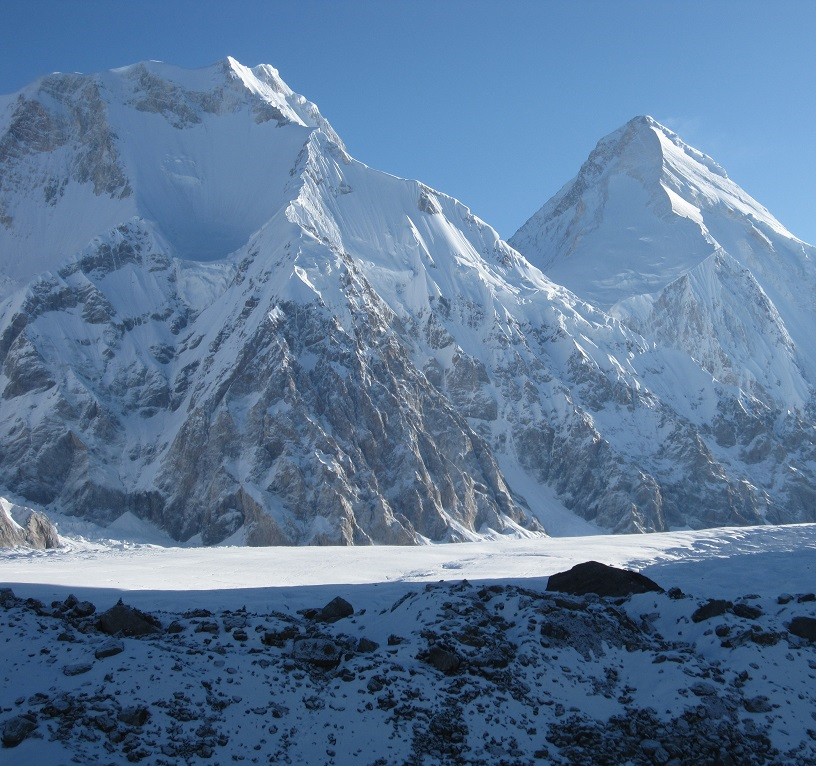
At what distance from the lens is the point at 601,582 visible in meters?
29.4

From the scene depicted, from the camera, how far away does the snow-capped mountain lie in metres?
103

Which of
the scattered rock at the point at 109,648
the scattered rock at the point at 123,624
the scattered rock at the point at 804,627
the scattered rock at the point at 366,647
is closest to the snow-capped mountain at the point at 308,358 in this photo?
the scattered rock at the point at 123,624

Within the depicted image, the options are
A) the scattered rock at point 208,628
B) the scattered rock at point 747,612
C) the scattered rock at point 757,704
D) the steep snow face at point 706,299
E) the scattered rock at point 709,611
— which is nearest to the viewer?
the scattered rock at point 757,704

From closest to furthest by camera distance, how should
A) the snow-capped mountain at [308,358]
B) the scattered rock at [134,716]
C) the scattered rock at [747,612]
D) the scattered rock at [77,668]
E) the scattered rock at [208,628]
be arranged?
the scattered rock at [134,716] → the scattered rock at [77,668] → the scattered rock at [208,628] → the scattered rock at [747,612] → the snow-capped mountain at [308,358]

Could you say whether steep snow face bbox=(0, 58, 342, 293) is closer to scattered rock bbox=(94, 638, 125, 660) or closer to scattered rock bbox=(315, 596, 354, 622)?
scattered rock bbox=(315, 596, 354, 622)

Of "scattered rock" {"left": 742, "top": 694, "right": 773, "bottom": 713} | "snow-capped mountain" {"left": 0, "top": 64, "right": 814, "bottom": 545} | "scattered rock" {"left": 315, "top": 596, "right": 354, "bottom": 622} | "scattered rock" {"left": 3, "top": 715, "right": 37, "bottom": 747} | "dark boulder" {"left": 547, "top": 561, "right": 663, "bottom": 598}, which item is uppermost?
"snow-capped mountain" {"left": 0, "top": 64, "right": 814, "bottom": 545}

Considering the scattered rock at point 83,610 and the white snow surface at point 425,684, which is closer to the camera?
the white snow surface at point 425,684

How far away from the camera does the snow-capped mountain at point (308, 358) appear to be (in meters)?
103

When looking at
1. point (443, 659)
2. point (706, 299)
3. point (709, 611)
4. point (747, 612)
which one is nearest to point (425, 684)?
point (443, 659)

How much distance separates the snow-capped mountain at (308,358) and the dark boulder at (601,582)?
63.4 metres

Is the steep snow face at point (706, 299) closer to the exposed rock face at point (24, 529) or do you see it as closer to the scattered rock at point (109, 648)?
the exposed rock face at point (24, 529)

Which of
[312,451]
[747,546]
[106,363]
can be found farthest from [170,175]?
[747,546]

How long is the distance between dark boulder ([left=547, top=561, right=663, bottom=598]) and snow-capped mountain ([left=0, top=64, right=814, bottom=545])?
63402 mm

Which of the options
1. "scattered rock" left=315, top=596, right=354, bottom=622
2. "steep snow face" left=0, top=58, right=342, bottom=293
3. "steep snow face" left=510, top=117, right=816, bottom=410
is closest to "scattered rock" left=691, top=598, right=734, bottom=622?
"scattered rock" left=315, top=596, right=354, bottom=622
